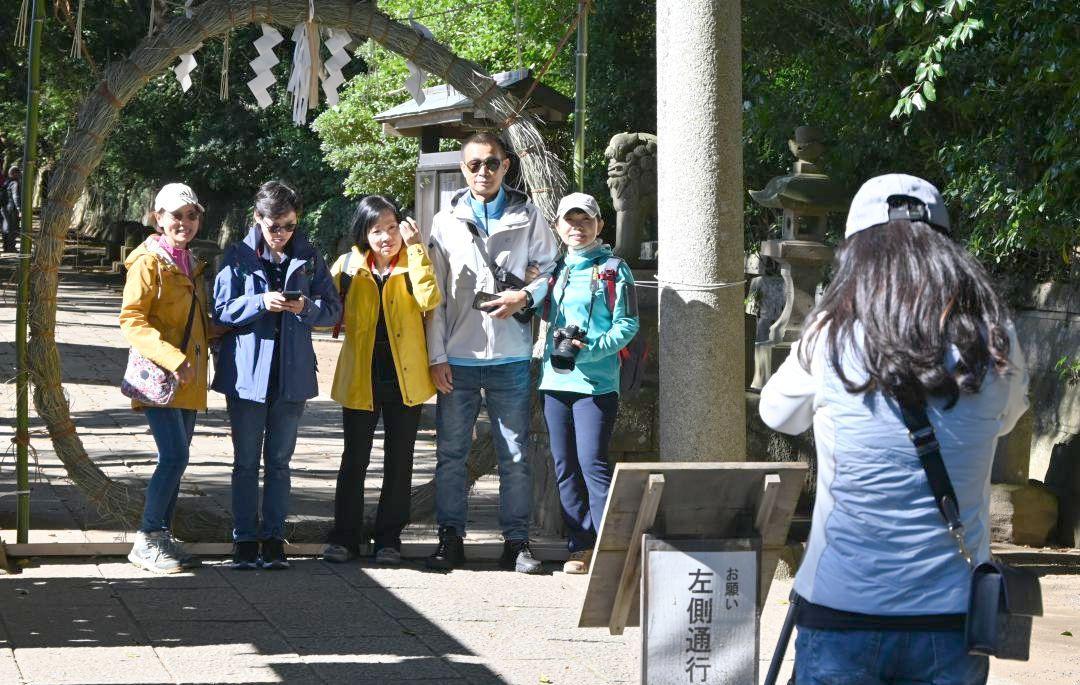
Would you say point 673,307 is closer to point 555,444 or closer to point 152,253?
point 555,444

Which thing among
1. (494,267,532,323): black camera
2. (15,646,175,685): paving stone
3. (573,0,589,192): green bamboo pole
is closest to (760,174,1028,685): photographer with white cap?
(15,646,175,685): paving stone

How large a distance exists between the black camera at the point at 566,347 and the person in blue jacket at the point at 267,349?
40.1 inches

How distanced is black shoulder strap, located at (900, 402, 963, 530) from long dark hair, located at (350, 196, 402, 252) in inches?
Result: 155

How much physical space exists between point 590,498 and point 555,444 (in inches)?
11.6

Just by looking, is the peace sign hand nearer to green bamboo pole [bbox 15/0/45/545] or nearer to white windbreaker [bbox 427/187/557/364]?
white windbreaker [bbox 427/187/557/364]

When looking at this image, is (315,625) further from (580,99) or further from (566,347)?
(580,99)

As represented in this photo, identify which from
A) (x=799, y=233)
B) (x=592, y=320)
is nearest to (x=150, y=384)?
(x=592, y=320)

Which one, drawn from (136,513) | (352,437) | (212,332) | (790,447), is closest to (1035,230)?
(790,447)

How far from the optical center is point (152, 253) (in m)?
5.91

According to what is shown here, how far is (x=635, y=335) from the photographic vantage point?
597cm

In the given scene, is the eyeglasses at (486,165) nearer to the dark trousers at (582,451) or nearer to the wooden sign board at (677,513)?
the dark trousers at (582,451)

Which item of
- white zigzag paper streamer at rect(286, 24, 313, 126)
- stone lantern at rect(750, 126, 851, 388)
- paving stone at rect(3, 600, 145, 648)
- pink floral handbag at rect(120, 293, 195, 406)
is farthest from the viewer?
stone lantern at rect(750, 126, 851, 388)

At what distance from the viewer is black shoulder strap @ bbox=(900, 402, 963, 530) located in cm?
261

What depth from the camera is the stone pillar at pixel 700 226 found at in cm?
406
